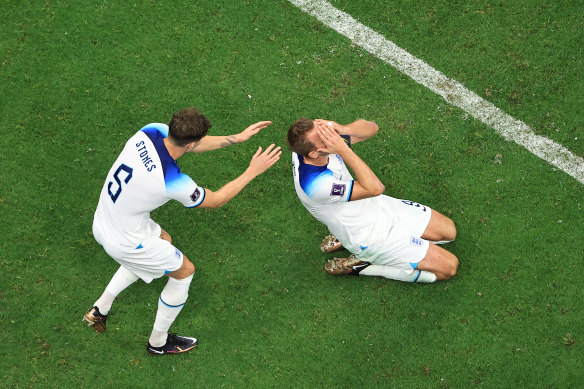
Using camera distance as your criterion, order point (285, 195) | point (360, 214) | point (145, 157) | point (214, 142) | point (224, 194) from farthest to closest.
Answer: point (285, 195) < point (214, 142) < point (360, 214) < point (224, 194) < point (145, 157)

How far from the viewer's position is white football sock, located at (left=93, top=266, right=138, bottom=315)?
5.51 m

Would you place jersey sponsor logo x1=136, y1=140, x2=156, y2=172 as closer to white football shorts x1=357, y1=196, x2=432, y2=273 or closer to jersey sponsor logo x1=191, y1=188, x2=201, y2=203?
jersey sponsor logo x1=191, y1=188, x2=201, y2=203

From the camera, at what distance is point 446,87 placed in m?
6.36

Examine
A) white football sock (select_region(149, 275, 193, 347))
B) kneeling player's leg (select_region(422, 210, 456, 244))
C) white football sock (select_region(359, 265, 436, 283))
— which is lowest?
white football sock (select_region(149, 275, 193, 347))

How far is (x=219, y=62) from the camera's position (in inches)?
257

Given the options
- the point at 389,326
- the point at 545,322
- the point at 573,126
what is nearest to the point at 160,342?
the point at 389,326

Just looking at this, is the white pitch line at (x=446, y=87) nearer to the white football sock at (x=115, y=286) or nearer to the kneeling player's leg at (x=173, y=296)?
the kneeling player's leg at (x=173, y=296)

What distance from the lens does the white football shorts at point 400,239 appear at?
213 inches

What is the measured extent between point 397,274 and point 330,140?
1.83 metres

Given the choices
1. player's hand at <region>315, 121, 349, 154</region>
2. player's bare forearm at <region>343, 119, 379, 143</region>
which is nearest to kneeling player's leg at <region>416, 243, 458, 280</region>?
player's bare forearm at <region>343, 119, 379, 143</region>

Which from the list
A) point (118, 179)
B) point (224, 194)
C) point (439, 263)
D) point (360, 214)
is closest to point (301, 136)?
point (224, 194)

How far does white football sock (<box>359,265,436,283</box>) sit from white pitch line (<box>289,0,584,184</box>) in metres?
1.75

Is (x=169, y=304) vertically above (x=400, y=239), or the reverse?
(x=400, y=239)

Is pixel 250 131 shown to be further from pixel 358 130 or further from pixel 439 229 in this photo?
pixel 439 229
